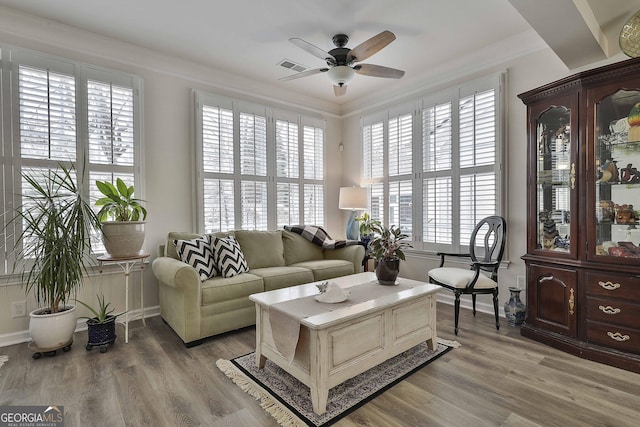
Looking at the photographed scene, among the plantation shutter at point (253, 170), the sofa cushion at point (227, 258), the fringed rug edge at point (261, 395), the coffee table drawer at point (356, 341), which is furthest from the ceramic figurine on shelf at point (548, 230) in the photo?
the plantation shutter at point (253, 170)

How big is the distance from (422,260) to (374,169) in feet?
4.97

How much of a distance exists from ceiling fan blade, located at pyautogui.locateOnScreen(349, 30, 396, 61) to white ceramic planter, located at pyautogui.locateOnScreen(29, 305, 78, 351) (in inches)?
127

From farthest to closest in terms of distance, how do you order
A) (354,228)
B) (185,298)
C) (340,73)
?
1. (354,228)
2. (340,73)
3. (185,298)

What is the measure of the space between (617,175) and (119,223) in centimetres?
404

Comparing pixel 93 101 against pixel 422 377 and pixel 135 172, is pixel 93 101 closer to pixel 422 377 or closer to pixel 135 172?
pixel 135 172

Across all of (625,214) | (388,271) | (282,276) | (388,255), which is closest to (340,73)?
(388,255)

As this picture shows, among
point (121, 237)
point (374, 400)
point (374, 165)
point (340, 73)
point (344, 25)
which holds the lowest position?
point (374, 400)

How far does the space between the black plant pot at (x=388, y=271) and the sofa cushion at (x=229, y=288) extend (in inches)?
48.0

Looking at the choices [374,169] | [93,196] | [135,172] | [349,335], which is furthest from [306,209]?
[349,335]

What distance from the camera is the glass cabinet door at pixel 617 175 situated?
7.82 ft

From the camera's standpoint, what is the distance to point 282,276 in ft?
11.0

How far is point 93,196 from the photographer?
3.18m

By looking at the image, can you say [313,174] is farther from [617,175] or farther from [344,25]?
[617,175]

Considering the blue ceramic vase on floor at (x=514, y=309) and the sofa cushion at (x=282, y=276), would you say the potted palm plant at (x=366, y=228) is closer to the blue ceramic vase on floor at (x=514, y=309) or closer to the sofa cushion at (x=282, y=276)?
the sofa cushion at (x=282, y=276)
